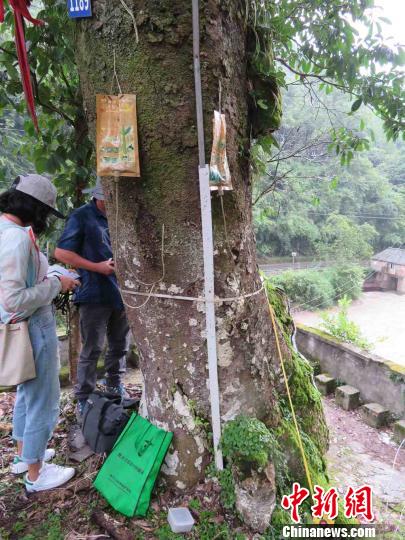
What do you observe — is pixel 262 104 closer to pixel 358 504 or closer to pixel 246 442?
pixel 246 442

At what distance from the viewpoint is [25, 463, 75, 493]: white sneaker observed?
76.2 inches

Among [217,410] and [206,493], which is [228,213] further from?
[206,493]

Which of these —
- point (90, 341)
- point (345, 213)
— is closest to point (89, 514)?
point (90, 341)

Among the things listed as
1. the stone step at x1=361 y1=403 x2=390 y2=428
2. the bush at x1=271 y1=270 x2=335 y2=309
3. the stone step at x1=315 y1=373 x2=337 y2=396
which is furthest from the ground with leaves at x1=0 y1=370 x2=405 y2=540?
the bush at x1=271 y1=270 x2=335 y2=309

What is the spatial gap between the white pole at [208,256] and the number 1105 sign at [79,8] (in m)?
0.46

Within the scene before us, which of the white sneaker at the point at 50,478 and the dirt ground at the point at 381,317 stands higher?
the white sneaker at the point at 50,478

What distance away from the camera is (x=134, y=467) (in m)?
1.82

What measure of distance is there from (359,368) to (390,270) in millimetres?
20376

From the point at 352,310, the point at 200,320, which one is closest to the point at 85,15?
the point at 200,320

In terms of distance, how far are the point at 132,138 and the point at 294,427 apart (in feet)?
5.46

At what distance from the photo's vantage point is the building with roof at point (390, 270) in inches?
934

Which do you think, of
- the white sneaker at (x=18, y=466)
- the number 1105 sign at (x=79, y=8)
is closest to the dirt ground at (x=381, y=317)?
the white sneaker at (x=18, y=466)

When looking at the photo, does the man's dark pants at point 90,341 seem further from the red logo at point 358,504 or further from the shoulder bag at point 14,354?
the red logo at point 358,504

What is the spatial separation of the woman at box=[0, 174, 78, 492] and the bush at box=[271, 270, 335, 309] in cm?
1966
